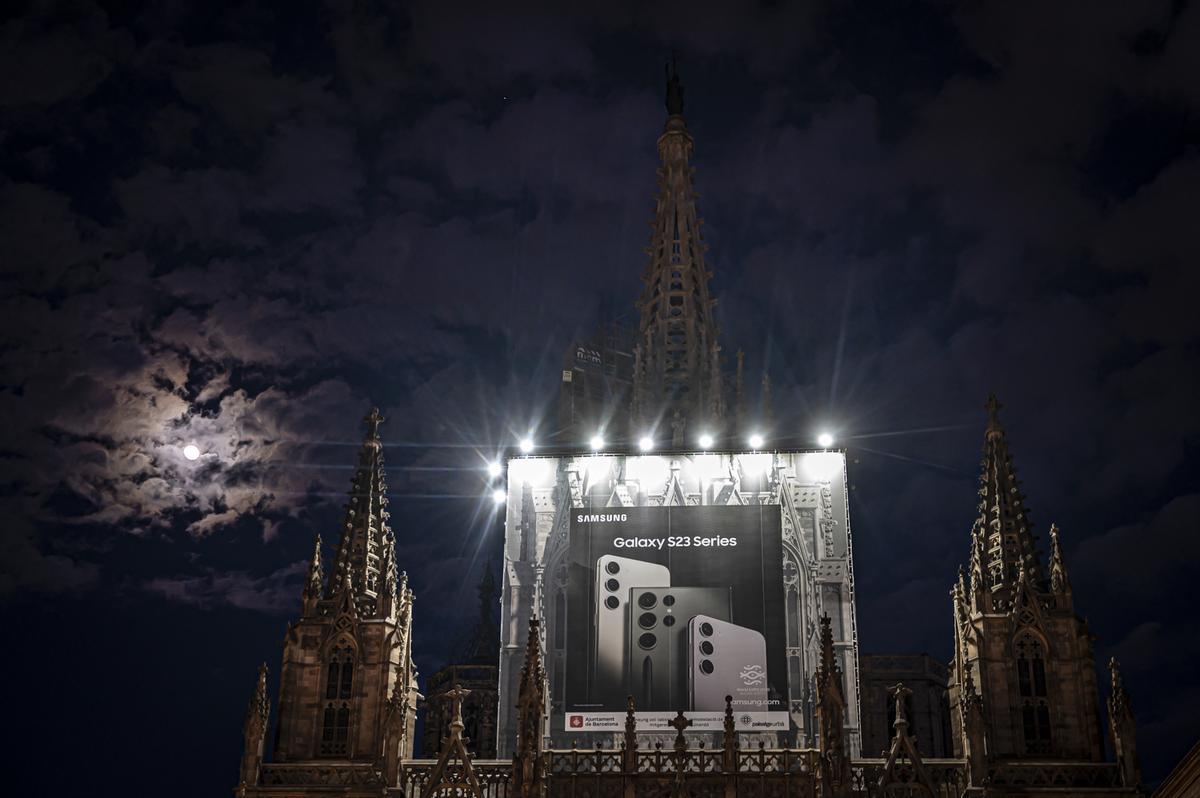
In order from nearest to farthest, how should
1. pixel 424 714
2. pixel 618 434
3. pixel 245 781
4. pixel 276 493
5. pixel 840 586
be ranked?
pixel 245 781, pixel 840 586, pixel 618 434, pixel 424 714, pixel 276 493

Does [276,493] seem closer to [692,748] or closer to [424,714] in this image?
[424,714]

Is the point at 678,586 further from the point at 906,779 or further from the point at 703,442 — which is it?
the point at 906,779

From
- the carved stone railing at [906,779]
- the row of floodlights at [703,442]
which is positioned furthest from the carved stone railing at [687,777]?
the row of floodlights at [703,442]

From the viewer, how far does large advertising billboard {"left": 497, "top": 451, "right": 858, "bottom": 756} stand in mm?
41812

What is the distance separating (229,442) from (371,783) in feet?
106

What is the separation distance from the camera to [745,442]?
51.4m

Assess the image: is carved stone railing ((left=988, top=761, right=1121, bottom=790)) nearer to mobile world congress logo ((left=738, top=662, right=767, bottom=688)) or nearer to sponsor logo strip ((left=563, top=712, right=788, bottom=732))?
sponsor logo strip ((left=563, top=712, right=788, bottom=732))

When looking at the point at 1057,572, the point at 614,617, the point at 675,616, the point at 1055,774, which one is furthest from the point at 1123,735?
the point at 614,617

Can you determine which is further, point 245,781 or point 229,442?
point 229,442

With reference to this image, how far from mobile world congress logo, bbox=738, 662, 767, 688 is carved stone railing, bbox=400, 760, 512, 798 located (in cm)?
810


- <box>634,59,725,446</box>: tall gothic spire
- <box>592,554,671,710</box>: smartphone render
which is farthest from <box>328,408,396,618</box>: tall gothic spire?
<box>634,59,725,446</box>: tall gothic spire

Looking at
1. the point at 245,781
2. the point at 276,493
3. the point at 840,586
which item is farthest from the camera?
the point at 276,493

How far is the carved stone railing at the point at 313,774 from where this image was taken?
1511 inches

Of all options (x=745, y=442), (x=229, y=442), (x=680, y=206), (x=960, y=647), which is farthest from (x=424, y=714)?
(x=960, y=647)
